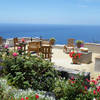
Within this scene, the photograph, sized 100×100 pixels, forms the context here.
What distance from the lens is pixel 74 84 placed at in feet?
10.7

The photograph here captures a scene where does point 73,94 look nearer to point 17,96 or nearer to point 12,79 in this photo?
point 17,96

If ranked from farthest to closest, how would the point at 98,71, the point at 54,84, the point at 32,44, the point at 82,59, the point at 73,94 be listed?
the point at 32,44, the point at 82,59, the point at 98,71, the point at 54,84, the point at 73,94

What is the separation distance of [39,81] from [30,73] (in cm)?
27

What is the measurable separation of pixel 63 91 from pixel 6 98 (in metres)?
1.08

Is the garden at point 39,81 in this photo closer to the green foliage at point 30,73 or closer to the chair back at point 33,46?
the green foliage at point 30,73

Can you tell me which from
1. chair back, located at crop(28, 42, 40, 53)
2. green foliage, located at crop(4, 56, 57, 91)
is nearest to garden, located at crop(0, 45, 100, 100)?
green foliage, located at crop(4, 56, 57, 91)

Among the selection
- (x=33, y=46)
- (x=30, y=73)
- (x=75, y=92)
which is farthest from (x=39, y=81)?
(x=33, y=46)

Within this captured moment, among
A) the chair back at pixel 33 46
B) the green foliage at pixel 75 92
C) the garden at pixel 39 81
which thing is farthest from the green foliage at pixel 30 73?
the chair back at pixel 33 46

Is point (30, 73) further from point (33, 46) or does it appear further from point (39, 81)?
point (33, 46)

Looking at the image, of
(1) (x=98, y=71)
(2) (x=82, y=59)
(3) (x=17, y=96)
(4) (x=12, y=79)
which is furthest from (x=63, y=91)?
(2) (x=82, y=59)

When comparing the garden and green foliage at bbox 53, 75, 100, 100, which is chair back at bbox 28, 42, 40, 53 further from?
green foliage at bbox 53, 75, 100, 100

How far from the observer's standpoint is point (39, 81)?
400 centimetres

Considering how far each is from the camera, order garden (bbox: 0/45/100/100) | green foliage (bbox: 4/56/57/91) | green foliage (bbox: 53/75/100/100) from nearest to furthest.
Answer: green foliage (bbox: 53/75/100/100), garden (bbox: 0/45/100/100), green foliage (bbox: 4/56/57/91)

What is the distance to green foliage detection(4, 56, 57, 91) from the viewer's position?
3.77m
